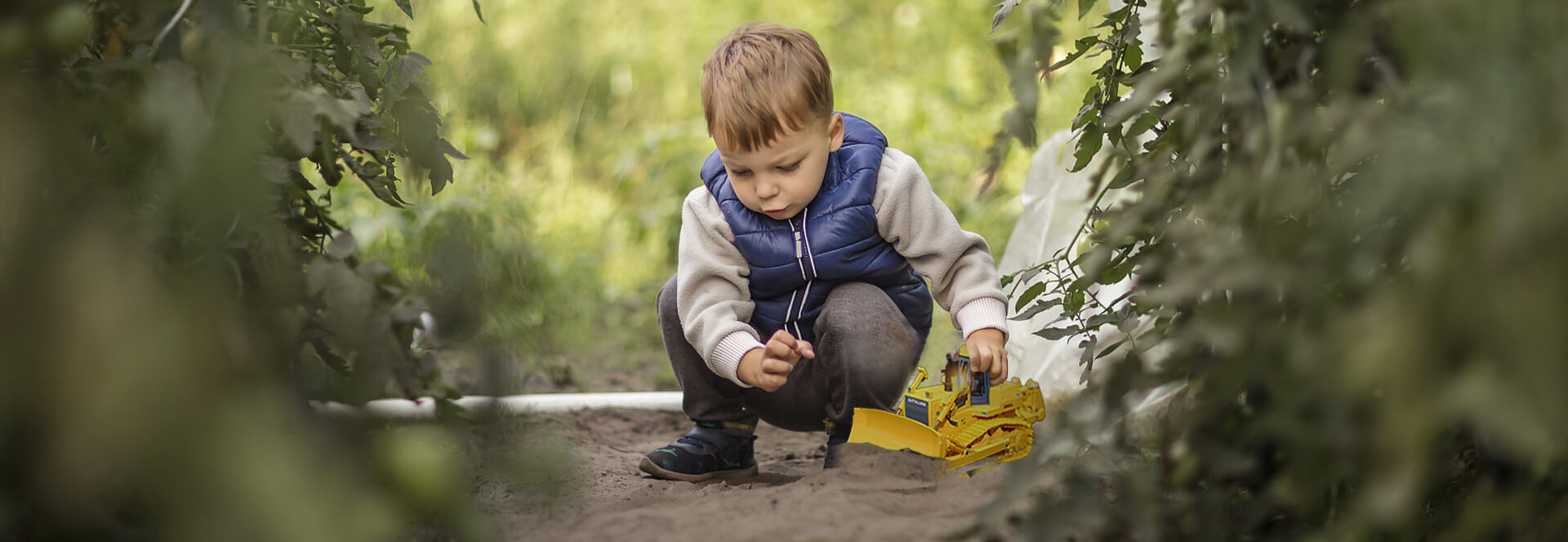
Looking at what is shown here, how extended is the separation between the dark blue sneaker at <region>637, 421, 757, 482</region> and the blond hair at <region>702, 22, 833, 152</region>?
1.70 feet

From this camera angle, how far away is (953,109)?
4289mm

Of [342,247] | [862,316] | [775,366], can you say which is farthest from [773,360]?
[342,247]

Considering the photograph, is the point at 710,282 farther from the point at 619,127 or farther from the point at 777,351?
the point at 619,127

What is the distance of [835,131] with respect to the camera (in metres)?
1.78

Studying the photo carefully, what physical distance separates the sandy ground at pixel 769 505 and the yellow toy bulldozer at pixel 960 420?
0.11 feet

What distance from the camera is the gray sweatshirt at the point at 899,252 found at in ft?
5.57

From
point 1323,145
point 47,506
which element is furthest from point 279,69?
point 1323,145

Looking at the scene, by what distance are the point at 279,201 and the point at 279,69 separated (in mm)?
152

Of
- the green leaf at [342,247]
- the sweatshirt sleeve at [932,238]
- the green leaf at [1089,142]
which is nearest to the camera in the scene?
the green leaf at [342,247]

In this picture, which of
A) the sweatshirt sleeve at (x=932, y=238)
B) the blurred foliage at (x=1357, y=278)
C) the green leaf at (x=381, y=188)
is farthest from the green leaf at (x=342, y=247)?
the sweatshirt sleeve at (x=932, y=238)

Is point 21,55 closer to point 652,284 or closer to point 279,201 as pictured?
point 279,201

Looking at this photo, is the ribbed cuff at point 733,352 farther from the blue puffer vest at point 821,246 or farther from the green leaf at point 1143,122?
the green leaf at point 1143,122

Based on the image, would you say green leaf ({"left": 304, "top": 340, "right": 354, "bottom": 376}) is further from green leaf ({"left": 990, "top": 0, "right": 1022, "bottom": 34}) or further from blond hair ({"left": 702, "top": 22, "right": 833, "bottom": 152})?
green leaf ({"left": 990, "top": 0, "right": 1022, "bottom": 34})

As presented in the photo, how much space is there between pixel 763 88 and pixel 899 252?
0.39 meters
